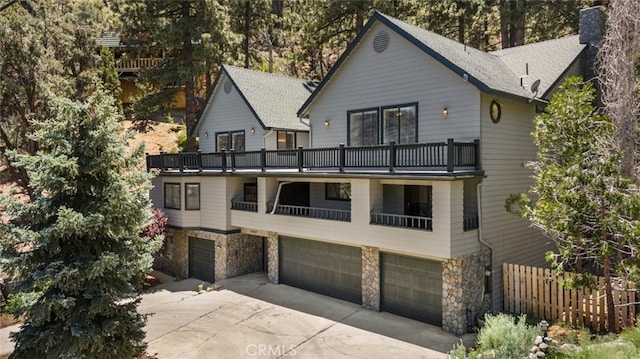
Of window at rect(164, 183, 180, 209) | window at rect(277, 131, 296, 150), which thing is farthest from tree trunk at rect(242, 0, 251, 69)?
window at rect(164, 183, 180, 209)

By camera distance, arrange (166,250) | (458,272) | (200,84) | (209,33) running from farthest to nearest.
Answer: (200,84)
(209,33)
(166,250)
(458,272)

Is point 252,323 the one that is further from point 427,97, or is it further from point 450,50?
point 450,50

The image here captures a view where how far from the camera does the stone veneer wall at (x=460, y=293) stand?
40.0ft

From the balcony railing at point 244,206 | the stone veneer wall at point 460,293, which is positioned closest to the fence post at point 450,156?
the stone veneer wall at point 460,293

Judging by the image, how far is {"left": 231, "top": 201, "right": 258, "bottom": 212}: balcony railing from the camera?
17.8 metres

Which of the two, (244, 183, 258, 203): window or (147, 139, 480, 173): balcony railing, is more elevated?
(147, 139, 480, 173): balcony railing

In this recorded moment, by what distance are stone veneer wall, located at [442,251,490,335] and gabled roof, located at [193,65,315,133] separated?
10917mm

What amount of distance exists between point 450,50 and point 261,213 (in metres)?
9.74

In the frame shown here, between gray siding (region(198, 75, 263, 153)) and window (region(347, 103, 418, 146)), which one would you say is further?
gray siding (region(198, 75, 263, 153))

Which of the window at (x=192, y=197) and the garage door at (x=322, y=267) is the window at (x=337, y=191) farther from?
the window at (x=192, y=197)

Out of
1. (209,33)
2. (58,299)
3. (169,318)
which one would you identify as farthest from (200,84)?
(58,299)

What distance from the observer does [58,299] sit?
943cm

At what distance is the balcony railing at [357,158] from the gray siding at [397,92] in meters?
1.39

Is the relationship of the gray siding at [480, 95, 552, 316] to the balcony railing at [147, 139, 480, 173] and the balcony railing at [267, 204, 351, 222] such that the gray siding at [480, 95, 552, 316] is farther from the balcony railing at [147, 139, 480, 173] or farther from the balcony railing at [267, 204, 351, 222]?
the balcony railing at [267, 204, 351, 222]
